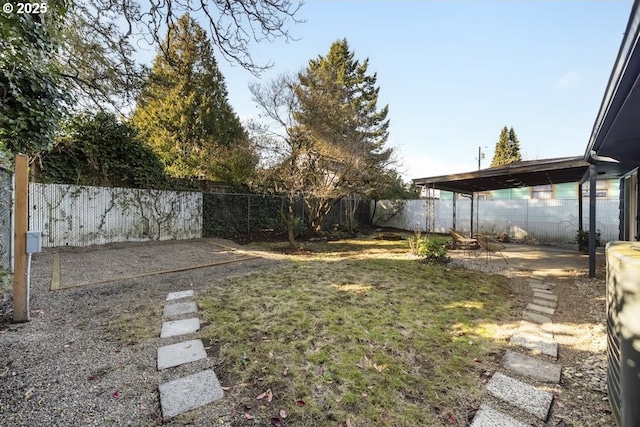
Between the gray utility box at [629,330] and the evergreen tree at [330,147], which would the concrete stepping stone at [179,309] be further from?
the evergreen tree at [330,147]

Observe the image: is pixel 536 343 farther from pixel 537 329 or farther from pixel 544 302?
pixel 544 302

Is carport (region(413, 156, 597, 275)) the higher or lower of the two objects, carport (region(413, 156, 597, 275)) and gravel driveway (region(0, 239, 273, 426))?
the higher

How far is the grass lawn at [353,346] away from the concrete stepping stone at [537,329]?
0.86ft

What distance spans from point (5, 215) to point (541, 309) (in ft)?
23.8

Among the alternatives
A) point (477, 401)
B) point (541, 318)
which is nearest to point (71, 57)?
point (477, 401)

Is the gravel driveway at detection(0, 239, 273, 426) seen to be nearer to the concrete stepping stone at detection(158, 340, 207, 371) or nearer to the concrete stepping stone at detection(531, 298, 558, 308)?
the concrete stepping stone at detection(158, 340, 207, 371)

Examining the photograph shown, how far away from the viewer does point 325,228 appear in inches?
509

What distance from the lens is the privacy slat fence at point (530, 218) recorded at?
9.48m

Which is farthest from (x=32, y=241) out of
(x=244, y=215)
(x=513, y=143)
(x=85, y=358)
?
(x=513, y=143)

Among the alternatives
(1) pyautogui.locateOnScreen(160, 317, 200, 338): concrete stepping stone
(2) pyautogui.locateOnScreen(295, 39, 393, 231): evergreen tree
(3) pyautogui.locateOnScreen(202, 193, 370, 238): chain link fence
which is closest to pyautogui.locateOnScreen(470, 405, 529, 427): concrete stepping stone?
(1) pyautogui.locateOnScreen(160, 317, 200, 338): concrete stepping stone

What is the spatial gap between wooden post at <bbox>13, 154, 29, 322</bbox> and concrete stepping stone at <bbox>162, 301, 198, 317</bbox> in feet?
4.37

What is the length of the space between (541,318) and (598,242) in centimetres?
827

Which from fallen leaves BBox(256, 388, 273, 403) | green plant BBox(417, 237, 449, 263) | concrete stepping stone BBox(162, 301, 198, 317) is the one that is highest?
green plant BBox(417, 237, 449, 263)

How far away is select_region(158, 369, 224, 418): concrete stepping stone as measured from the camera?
1783 mm
